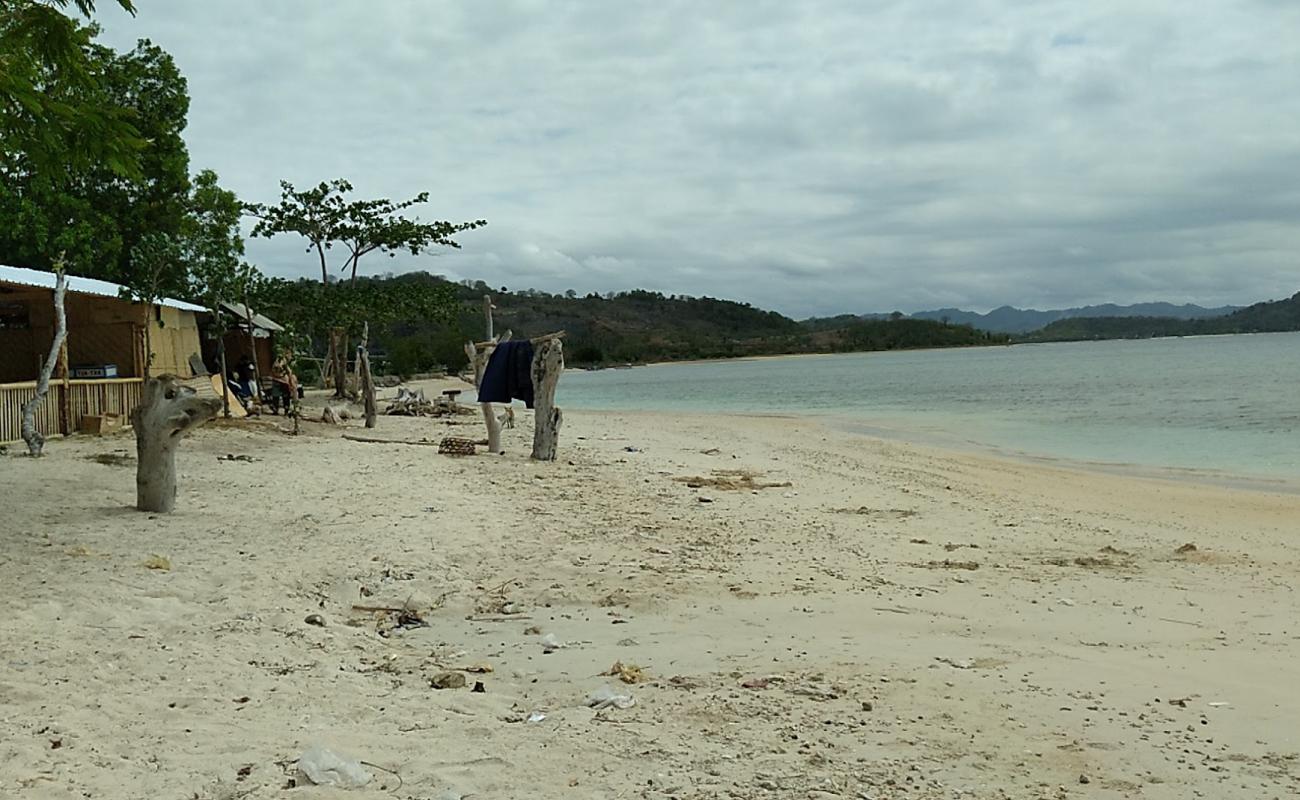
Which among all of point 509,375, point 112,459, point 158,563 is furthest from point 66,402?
point 158,563

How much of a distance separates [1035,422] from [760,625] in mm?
23797

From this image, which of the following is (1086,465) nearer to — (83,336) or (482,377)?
(482,377)

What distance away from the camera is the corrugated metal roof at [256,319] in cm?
2064

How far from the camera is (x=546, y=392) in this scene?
45.1ft

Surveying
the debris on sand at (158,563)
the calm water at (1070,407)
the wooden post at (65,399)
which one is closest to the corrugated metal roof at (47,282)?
the wooden post at (65,399)

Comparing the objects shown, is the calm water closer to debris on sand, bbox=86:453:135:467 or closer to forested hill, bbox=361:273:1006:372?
debris on sand, bbox=86:453:135:467

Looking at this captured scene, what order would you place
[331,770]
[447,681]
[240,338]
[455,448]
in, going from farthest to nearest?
[240,338], [455,448], [447,681], [331,770]

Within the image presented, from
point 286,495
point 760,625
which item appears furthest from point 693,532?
point 286,495

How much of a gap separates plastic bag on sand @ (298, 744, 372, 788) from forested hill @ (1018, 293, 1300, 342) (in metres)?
149

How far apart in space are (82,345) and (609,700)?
1523 centimetres

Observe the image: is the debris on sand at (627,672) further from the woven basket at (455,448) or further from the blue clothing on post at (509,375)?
the blue clothing on post at (509,375)

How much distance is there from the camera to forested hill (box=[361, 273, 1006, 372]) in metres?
95.4

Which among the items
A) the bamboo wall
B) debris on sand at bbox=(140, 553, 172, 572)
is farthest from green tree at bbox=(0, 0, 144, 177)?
the bamboo wall

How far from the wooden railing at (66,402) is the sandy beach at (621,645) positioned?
212cm
